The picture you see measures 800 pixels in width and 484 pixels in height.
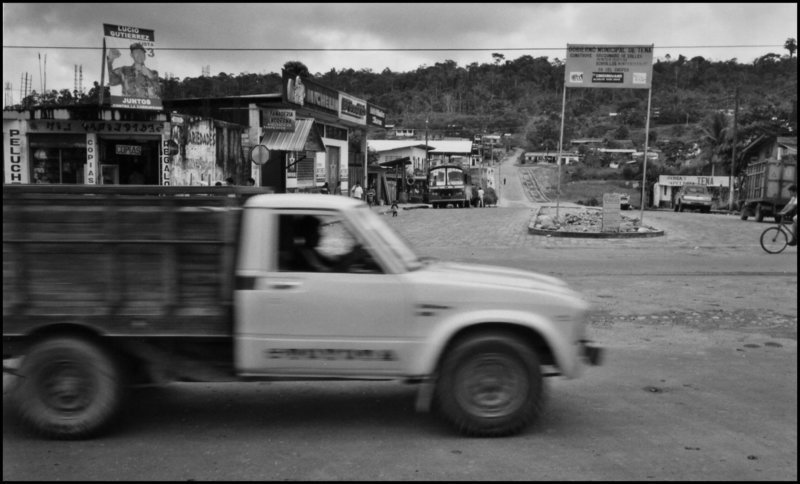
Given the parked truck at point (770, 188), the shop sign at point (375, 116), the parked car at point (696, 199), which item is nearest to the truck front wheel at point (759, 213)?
the parked truck at point (770, 188)

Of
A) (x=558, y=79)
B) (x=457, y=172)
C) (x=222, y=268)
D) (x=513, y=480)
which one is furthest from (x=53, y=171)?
(x=558, y=79)

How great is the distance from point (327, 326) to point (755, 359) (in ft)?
16.5

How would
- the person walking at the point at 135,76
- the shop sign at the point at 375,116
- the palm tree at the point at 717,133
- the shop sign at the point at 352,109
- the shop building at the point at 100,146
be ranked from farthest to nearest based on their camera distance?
1. the palm tree at the point at 717,133
2. the shop sign at the point at 375,116
3. the shop sign at the point at 352,109
4. the person walking at the point at 135,76
5. the shop building at the point at 100,146

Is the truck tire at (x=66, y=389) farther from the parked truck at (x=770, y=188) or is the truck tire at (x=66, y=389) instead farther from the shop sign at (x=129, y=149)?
the parked truck at (x=770, y=188)

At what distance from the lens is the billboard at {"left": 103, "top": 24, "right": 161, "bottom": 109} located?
21750 millimetres

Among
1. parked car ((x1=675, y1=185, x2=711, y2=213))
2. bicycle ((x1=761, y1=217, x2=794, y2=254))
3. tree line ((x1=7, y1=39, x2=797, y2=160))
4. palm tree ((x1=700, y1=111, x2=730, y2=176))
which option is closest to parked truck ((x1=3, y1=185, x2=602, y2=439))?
bicycle ((x1=761, y1=217, x2=794, y2=254))

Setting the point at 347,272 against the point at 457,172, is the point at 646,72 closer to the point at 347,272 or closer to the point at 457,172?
the point at 347,272

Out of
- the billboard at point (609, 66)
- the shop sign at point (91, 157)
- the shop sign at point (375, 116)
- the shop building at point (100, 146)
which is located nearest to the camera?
the billboard at point (609, 66)

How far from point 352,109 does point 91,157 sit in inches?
629

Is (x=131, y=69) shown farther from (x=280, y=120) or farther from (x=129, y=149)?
(x=280, y=120)

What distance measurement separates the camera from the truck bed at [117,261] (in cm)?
477

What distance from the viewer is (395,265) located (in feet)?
16.1

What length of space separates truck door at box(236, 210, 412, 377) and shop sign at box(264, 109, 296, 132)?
22.5 metres

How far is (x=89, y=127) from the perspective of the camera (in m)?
21.8
